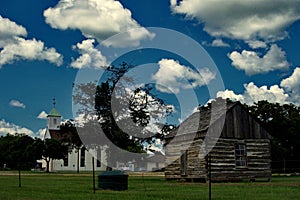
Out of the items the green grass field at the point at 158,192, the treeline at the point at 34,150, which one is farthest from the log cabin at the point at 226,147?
the treeline at the point at 34,150

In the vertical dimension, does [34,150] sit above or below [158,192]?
above

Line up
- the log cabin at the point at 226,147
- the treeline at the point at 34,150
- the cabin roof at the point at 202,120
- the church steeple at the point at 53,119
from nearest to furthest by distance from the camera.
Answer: the log cabin at the point at 226,147 < the cabin roof at the point at 202,120 < the treeline at the point at 34,150 < the church steeple at the point at 53,119

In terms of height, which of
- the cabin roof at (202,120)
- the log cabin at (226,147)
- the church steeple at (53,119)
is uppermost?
the church steeple at (53,119)

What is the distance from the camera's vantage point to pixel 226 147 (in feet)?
120

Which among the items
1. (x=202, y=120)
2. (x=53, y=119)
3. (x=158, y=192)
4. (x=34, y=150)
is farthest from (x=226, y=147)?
(x=53, y=119)

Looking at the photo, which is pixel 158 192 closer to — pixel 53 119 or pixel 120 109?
pixel 120 109

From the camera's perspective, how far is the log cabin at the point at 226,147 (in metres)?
36.1

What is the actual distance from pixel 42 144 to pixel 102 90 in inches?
1545

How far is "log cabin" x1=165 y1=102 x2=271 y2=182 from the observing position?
3606cm

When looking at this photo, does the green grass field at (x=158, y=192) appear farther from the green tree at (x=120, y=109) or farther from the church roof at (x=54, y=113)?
the church roof at (x=54, y=113)

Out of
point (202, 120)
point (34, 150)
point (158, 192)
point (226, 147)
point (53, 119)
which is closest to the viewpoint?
point (158, 192)

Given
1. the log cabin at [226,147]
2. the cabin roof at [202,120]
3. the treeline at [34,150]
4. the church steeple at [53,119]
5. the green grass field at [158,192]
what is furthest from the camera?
the church steeple at [53,119]

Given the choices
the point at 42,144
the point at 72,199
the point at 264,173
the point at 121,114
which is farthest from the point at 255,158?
the point at 42,144

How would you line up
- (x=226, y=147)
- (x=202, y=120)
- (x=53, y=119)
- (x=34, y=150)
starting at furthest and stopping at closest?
(x=53, y=119) → (x=34, y=150) → (x=202, y=120) → (x=226, y=147)
